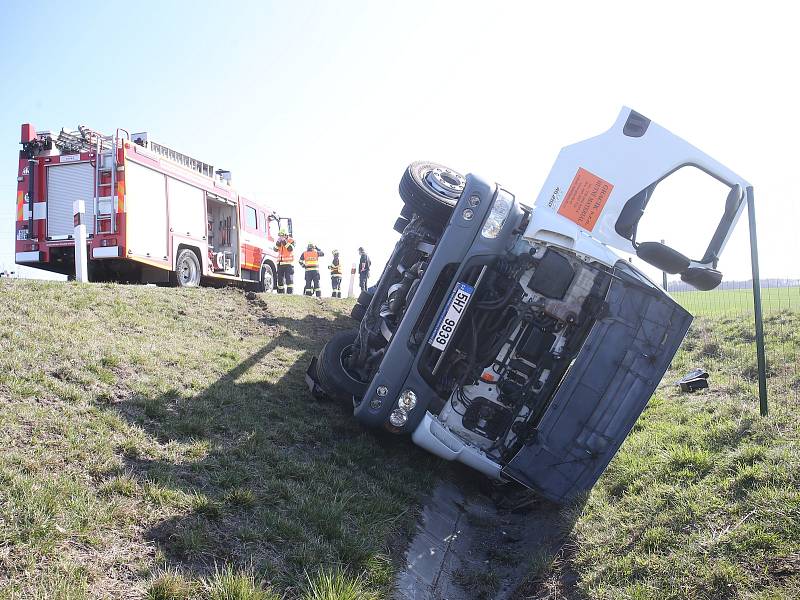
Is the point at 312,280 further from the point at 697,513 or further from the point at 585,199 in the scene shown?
the point at 697,513

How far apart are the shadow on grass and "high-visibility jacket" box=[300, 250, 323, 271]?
408 inches

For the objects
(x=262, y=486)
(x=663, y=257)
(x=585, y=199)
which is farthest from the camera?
(x=585, y=199)

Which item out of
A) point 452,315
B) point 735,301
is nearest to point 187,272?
point 452,315

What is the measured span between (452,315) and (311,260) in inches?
478

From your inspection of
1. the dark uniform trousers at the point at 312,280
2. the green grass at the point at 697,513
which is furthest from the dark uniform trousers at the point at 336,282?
the green grass at the point at 697,513

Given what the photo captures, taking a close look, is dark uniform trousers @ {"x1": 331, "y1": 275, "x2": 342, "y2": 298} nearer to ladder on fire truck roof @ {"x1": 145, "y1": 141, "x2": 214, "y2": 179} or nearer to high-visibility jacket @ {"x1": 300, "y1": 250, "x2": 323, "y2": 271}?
high-visibility jacket @ {"x1": 300, "y1": 250, "x2": 323, "y2": 271}

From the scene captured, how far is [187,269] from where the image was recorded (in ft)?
37.0

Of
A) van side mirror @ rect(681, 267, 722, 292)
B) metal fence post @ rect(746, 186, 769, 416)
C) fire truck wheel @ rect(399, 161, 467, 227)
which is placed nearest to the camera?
van side mirror @ rect(681, 267, 722, 292)

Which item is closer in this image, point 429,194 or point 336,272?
A: point 429,194

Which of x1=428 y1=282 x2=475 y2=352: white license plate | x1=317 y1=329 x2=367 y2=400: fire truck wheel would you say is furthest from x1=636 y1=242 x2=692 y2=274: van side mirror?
x1=317 y1=329 x2=367 y2=400: fire truck wheel

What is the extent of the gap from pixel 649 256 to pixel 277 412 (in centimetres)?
333

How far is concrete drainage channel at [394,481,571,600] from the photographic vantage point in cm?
344

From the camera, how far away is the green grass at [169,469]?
254 cm

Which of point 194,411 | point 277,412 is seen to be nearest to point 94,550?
point 194,411
